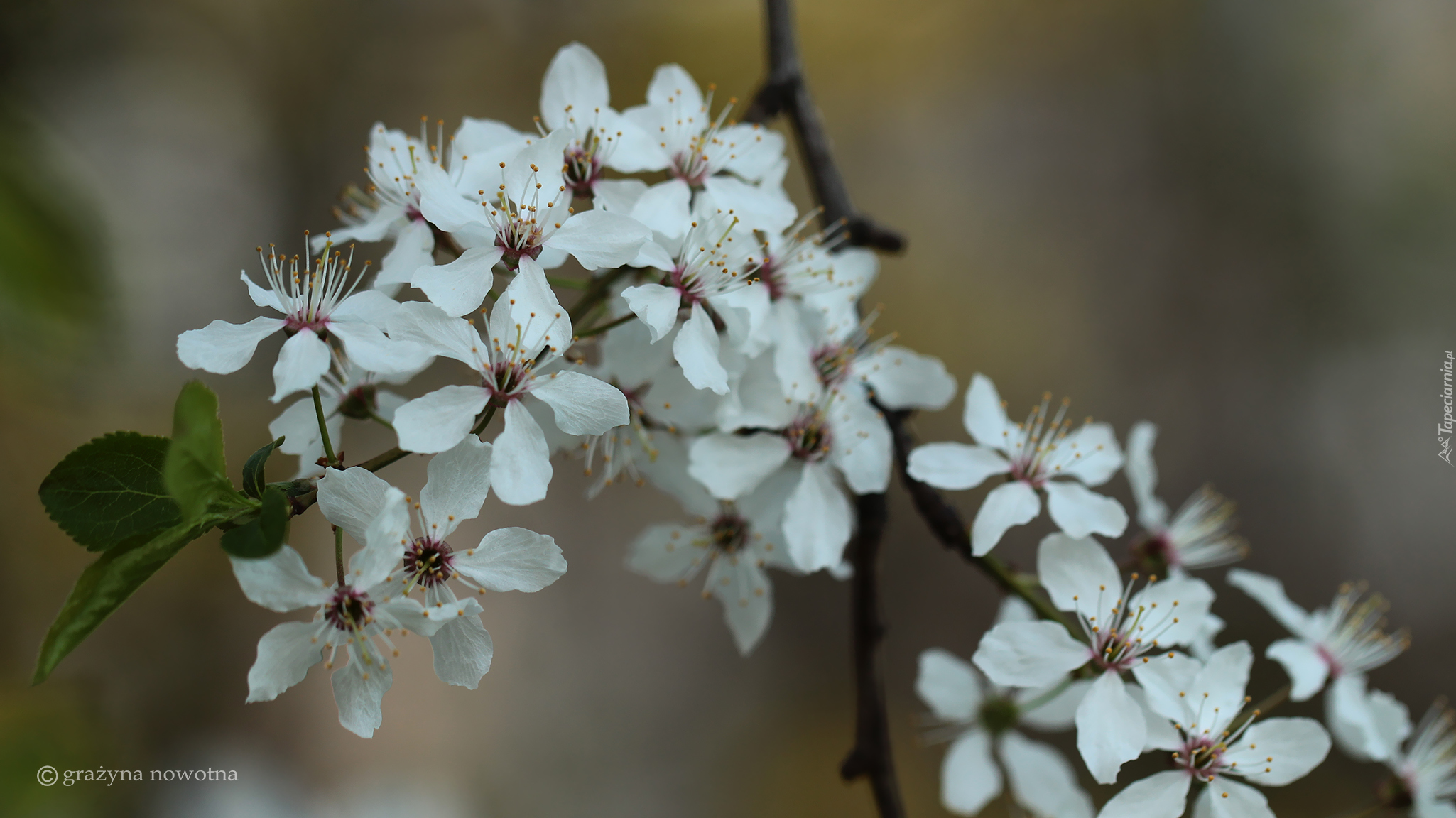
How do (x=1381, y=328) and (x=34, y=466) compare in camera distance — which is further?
(x=1381, y=328)

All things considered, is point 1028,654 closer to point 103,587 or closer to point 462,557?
point 462,557

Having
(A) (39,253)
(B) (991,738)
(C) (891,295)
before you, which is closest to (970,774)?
(B) (991,738)

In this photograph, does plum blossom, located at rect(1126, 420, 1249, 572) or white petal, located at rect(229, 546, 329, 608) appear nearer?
white petal, located at rect(229, 546, 329, 608)

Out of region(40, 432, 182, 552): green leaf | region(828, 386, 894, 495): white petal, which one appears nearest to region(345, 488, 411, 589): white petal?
region(40, 432, 182, 552): green leaf

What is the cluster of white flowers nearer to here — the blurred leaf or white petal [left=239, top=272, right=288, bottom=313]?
white petal [left=239, top=272, right=288, bottom=313]

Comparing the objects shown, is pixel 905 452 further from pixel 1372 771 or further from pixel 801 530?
pixel 1372 771

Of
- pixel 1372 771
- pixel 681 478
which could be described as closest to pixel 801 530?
pixel 681 478

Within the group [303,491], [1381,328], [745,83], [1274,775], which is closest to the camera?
[303,491]
